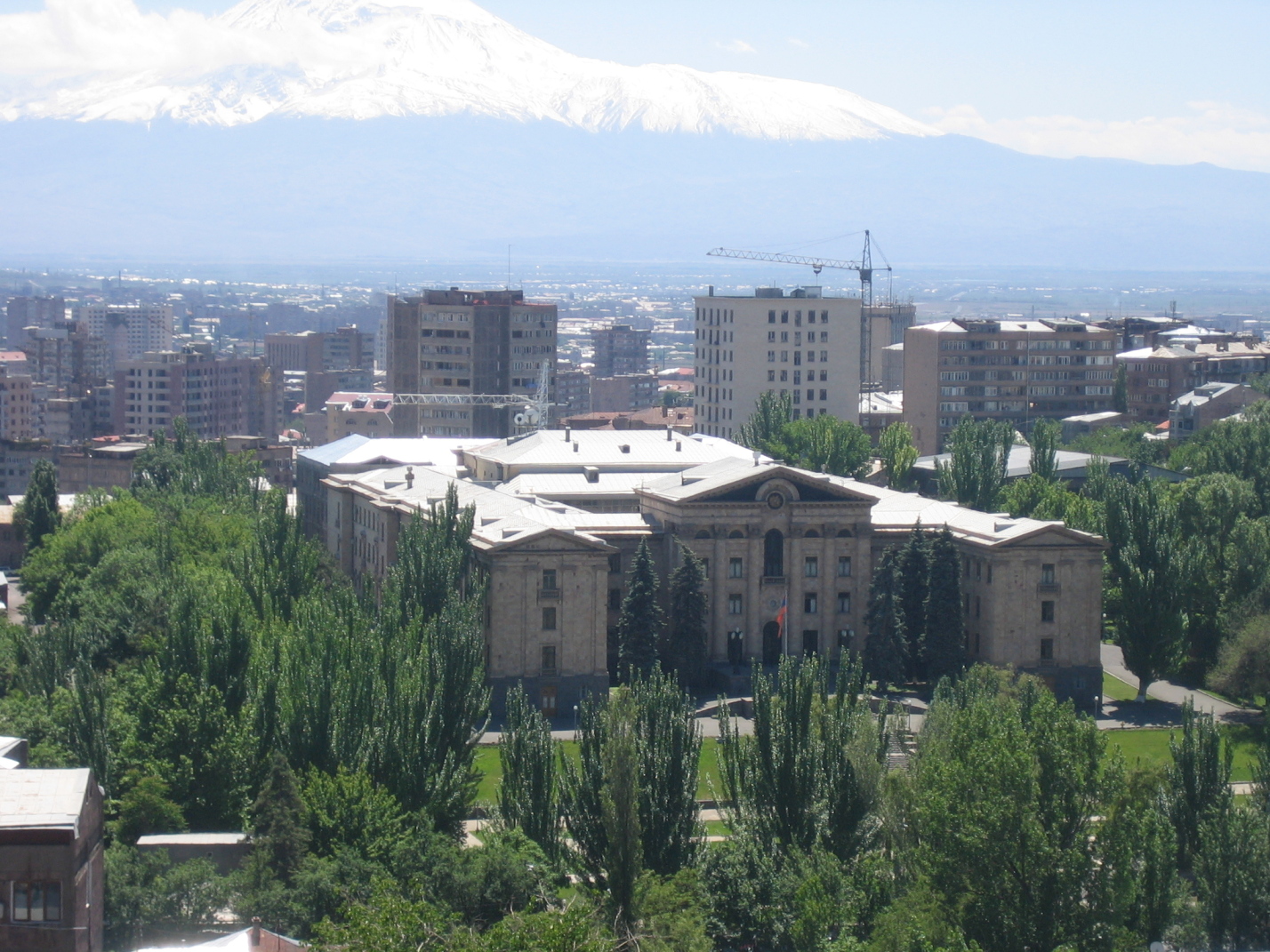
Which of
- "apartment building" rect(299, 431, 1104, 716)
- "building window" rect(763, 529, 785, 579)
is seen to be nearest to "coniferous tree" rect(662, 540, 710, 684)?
"apartment building" rect(299, 431, 1104, 716)

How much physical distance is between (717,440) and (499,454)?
1321cm

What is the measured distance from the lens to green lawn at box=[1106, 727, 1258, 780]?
6812cm

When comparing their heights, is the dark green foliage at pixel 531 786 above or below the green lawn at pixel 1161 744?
above

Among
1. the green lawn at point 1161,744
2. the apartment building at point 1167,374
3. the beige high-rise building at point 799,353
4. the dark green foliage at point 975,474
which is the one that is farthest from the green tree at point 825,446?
the apartment building at point 1167,374

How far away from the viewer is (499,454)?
98250 mm

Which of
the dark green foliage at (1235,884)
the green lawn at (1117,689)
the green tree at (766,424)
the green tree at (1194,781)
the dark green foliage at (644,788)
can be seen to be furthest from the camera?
the green tree at (766,424)

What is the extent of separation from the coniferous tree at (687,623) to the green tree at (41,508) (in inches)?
1667

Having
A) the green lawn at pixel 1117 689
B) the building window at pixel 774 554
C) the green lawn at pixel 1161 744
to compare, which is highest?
the building window at pixel 774 554

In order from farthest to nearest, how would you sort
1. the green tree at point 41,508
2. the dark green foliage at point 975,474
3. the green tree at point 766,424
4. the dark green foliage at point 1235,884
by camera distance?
the green tree at point 766,424, the green tree at point 41,508, the dark green foliage at point 975,474, the dark green foliage at point 1235,884

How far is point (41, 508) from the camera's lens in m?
→ 108

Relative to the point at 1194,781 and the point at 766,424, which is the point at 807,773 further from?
the point at 766,424

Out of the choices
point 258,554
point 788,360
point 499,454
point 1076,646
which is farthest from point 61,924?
point 788,360

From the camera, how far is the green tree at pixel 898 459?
398 ft

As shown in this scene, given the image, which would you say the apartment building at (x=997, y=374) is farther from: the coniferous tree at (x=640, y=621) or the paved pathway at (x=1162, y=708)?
the coniferous tree at (x=640, y=621)
